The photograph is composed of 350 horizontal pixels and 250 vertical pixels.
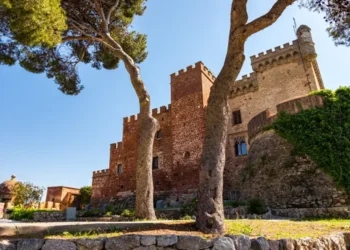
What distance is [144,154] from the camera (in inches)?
283

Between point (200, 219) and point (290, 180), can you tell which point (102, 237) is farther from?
point (290, 180)

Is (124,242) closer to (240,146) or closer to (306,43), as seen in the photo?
(240,146)

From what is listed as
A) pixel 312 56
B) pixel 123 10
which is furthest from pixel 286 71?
pixel 123 10

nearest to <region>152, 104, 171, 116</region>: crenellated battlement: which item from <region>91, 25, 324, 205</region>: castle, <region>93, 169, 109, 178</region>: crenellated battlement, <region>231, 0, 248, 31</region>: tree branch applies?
<region>91, 25, 324, 205</region>: castle

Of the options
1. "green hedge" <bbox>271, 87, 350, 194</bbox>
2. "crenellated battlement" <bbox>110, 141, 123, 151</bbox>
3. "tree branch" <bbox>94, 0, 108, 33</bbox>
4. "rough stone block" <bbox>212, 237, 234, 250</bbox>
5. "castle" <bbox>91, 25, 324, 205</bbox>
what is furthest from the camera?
"crenellated battlement" <bbox>110, 141, 123, 151</bbox>

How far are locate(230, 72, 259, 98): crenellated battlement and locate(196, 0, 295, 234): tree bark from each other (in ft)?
46.0

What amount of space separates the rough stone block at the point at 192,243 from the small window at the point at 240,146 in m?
15.2

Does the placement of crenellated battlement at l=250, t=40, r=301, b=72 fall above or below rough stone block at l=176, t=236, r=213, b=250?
above

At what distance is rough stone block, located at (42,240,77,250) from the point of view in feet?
11.1

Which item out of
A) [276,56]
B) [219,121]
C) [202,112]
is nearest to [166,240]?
[219,121]

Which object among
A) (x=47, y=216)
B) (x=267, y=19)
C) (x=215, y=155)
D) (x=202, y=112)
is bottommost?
(x=47, y=216)

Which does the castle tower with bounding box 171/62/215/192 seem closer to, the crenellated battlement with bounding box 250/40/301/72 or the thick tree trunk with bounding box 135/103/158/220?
the crenellated battlement with bounding box 250/40/301/72

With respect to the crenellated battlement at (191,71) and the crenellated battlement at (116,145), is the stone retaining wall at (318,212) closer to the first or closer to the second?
the crenellated battlement at (191,71)

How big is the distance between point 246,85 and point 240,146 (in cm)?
502
